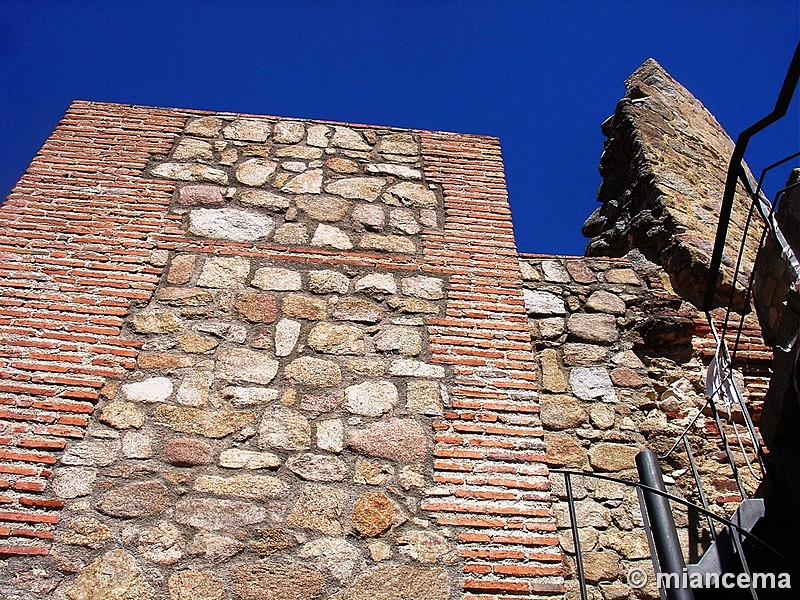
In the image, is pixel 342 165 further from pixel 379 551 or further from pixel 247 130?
pixel 379 551

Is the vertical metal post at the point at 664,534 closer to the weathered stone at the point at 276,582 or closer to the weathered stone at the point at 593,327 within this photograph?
the weathered stone at the point at 593,327

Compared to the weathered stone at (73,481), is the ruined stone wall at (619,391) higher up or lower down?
higher up

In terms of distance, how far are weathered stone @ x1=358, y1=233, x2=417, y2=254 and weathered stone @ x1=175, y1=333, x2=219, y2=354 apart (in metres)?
1.18

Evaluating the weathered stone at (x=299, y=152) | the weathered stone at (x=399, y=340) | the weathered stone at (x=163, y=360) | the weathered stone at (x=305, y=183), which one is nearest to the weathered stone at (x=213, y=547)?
the weathered stone at (x=163, y=360)

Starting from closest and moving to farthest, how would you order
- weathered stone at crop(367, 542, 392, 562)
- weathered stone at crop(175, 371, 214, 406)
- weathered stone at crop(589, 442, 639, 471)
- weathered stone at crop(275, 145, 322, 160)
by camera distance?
1. weathered stone at crop(367, 542, 392, 562)
2. weathered stone at crop(175, 371, 214, 406)
3. weathered stone at crop(589, 442, 639, 471)
4. weathered stone at crop(275, 145, 322, 160)

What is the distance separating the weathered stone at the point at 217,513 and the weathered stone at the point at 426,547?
0.67m

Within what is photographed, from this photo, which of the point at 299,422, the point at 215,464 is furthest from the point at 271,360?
the point at 215,464

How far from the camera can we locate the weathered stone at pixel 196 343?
12.7 feet

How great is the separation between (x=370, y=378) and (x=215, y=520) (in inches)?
43.4

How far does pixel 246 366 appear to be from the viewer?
3820 millimetres

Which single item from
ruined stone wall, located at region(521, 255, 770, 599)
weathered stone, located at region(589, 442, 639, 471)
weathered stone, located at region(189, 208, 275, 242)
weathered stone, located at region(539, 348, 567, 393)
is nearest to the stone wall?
ruined stone wall, located at region(521, 255, 770, 599)

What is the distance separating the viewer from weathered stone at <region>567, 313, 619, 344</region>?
4.77 metres

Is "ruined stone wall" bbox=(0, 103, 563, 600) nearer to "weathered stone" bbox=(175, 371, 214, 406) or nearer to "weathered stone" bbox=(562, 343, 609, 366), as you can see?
"weathered stone" bbox=(175, 371, 214, 406)

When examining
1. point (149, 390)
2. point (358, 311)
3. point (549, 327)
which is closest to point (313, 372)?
point (358, 311)
